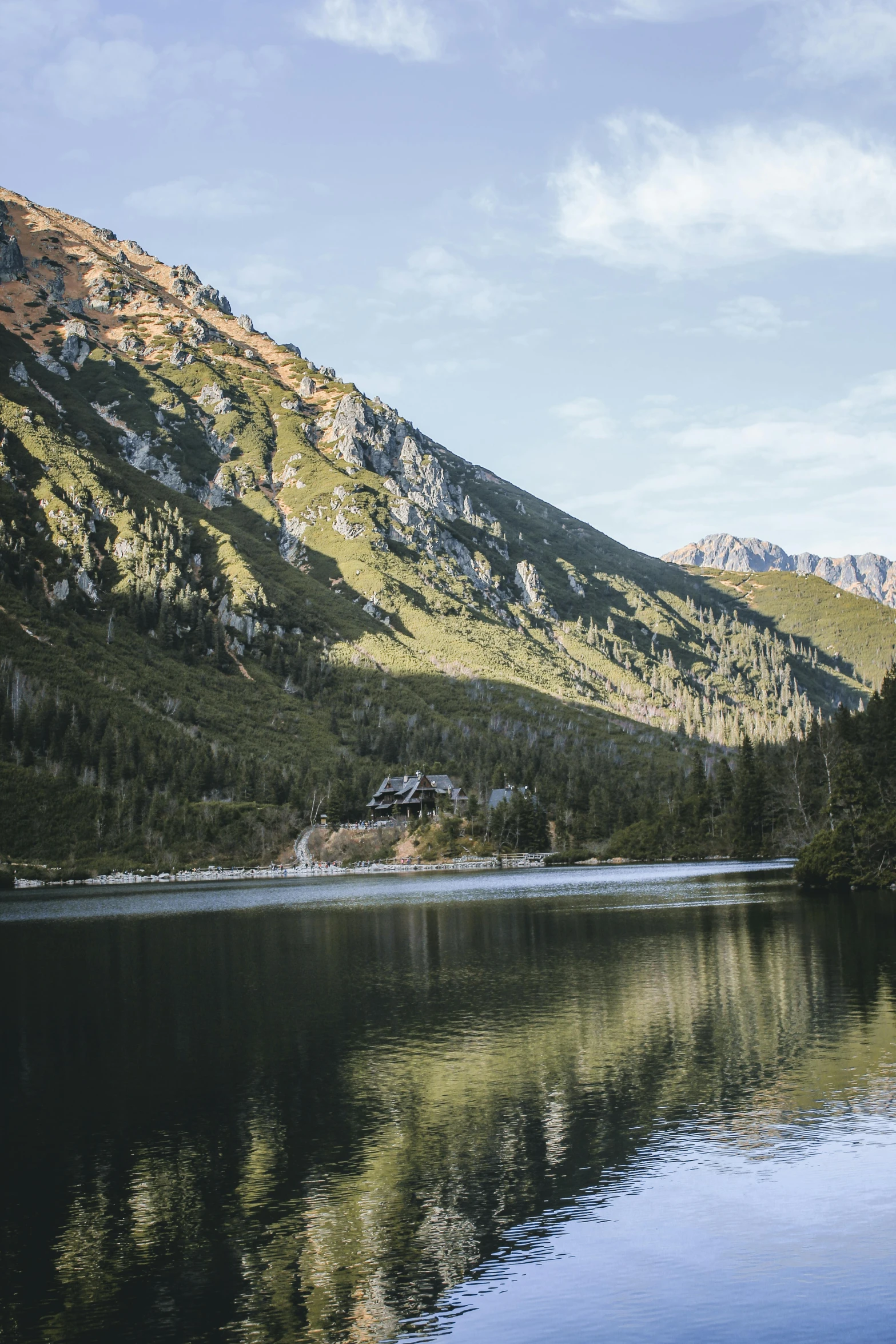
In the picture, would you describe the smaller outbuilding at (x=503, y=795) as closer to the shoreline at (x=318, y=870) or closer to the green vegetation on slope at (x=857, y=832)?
the shoreline at (x=318, y=870)

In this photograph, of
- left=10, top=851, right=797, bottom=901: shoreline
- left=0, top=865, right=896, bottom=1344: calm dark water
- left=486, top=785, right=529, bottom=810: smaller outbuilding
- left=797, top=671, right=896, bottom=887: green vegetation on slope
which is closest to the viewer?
left=0, top=865, right=896, bottom=1344: calm dark water

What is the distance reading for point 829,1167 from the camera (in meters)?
22.5

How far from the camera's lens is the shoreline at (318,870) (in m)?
159

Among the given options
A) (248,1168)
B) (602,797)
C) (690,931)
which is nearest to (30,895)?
(602,797)

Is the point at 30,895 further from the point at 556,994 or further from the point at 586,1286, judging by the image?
the point at 586,1286

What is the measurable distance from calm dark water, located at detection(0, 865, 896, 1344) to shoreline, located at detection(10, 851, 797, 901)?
10939 centimetres

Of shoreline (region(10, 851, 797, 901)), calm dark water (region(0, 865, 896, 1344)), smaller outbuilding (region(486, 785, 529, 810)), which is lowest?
shoreline (region(10, 851, 797, 901))

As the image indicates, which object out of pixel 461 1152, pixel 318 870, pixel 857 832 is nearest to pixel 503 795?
pixel 318 870

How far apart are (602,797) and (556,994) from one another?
13762cm

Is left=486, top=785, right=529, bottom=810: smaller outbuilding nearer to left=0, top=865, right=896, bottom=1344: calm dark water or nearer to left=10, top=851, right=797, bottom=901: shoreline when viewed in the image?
left=10, top=851, right=797, bottom=901: shoreline

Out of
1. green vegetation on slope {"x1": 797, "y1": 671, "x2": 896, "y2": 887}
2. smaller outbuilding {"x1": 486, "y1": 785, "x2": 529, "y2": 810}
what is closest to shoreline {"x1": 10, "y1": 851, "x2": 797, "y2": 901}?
smaller outbuilding {"x1": 486, "y1": 785, "x2": 529, "y2": 810}

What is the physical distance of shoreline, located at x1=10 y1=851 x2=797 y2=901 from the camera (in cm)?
15925

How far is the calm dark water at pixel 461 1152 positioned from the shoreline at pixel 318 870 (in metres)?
109

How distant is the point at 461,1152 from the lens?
24.6 metres
